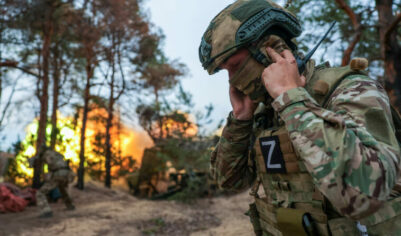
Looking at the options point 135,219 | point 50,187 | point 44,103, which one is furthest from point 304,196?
point 44,103

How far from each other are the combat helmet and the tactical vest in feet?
0.94

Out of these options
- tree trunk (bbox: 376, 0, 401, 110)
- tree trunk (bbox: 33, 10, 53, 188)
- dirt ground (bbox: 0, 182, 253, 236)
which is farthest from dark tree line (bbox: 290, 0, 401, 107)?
tree trunk (bbox: 33, 10, 53, 188)

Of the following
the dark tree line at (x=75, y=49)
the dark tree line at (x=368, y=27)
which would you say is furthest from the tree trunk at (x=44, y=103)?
the dark tree line at (x=368, y=27)

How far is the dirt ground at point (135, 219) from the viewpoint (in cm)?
571

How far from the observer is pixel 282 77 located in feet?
4.11

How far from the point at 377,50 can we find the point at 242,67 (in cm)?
901

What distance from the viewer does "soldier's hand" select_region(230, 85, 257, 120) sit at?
178 cm

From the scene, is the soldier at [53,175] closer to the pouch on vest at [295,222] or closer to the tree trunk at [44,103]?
the tree trunk at [44,103]

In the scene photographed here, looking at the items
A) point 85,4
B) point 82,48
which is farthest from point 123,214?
point 85,4

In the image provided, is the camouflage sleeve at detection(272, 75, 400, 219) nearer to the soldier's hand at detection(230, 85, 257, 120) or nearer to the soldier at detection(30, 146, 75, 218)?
the soldier's hand at detection(230, 85, 257, 120)

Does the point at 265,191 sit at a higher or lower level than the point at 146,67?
lower

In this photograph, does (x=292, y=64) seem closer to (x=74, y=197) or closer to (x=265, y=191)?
(x=265, y=191)

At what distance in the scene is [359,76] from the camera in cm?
126

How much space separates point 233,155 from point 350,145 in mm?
938
